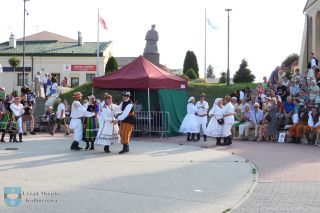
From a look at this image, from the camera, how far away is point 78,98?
→ 52.2 feet

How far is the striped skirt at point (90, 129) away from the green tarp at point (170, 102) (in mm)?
5736

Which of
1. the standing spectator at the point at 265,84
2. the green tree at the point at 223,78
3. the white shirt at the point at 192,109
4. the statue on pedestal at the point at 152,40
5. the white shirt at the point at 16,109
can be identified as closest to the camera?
the white shirt at the point at 16,109

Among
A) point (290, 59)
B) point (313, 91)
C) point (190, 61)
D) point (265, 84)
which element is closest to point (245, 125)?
point (313, 91)

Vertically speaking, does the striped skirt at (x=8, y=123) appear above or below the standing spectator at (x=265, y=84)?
below

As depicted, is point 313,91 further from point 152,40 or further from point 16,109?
point 16,109

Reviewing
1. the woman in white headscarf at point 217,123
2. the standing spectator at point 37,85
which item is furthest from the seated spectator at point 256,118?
the standing spectator at point 37,85

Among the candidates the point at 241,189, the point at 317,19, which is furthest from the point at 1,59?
the point at 241,189

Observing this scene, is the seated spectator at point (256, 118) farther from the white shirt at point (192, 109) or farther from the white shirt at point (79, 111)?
the white shirt at point (79, 111)

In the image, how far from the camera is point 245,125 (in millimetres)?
20500

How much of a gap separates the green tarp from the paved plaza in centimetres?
576

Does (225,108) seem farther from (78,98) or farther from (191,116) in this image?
(78,98)

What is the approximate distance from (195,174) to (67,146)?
23.2 ft

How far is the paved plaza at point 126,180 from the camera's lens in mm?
7992

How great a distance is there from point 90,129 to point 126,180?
5.81m
